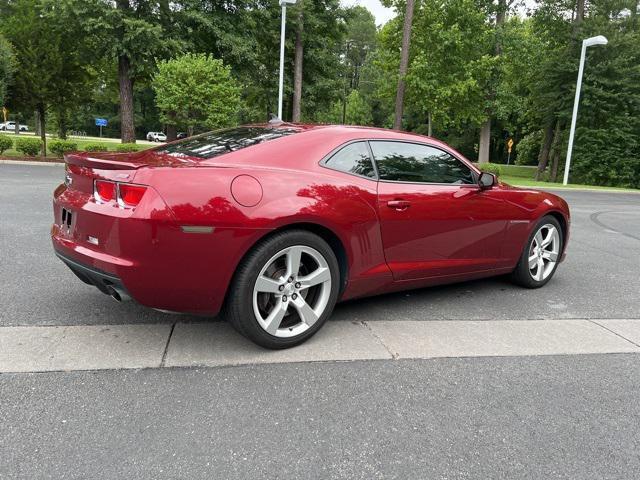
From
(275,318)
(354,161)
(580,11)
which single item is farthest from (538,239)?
(580,11)

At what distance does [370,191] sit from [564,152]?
106 ft

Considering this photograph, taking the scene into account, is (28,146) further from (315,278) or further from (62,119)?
(315,278)

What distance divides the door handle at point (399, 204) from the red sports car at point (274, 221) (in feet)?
0.04

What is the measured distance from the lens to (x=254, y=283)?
3.02m

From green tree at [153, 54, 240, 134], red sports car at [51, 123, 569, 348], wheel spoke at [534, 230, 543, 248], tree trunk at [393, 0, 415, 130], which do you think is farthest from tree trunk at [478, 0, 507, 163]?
red sports car at [51, 123, 569, 348]

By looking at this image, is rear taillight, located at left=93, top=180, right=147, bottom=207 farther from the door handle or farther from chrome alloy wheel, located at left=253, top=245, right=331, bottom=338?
the door handle

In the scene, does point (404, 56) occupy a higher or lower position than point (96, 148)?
higher

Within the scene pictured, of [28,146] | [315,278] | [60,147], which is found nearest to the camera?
[315,278]

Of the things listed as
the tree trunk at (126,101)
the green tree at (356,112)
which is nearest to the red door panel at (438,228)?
the tree trunk at (126,101)

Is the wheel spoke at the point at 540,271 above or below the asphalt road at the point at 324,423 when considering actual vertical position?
above

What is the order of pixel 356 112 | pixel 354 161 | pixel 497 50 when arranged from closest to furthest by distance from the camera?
pixel 354 161
pixel 497 50
pixel 356 112

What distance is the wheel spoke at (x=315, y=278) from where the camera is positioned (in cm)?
324

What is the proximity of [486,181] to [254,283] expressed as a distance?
2352 millimetres

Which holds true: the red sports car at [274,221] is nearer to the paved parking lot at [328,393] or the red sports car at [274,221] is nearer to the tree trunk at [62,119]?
the paved parking lot at [328,393]
